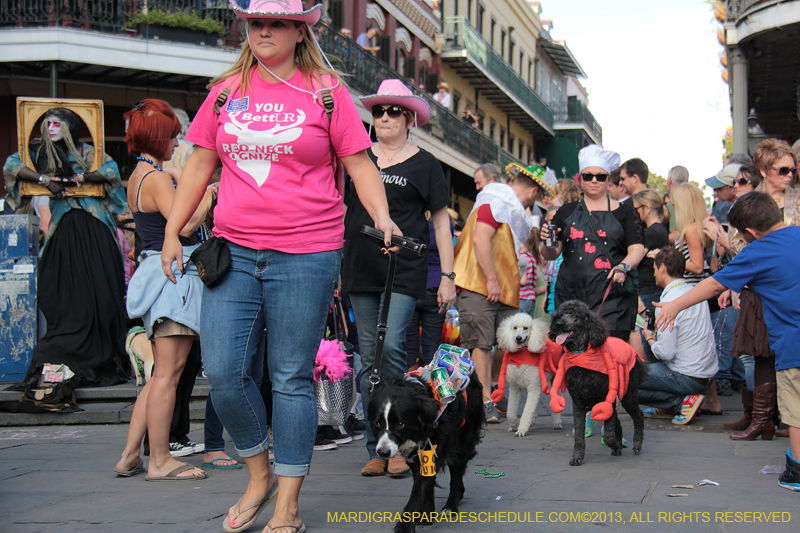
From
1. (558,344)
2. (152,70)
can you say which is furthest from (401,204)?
(152,70)

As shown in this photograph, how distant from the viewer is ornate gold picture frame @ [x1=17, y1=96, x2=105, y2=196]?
7.45 m

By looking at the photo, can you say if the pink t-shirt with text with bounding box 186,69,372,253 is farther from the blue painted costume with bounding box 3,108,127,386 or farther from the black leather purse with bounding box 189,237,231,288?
the blue painted costume with bounding box 3,108,127,386

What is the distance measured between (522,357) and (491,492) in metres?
2.56

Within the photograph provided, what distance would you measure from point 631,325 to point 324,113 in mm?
3483

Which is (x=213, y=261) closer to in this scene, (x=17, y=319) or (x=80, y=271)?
(x=80, y=271)

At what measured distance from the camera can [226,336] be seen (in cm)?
345

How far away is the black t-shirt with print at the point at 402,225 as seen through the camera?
4883mm

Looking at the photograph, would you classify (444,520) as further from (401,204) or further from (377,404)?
(401,204)

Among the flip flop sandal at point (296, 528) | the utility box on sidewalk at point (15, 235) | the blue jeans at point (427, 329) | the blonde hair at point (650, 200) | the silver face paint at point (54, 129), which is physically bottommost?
the flip flop sandal at point (296, 528)

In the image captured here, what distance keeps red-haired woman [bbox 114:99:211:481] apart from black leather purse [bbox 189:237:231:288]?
117 cm

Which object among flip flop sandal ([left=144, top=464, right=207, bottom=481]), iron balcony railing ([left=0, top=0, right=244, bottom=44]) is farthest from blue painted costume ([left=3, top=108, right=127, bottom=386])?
iron balcony railing ([left=0, top=0, right=244, bottom=44])

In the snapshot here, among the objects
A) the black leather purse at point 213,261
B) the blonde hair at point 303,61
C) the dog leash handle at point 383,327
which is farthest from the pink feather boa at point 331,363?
the blonde hair at point 303,61

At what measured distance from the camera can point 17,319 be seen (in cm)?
788

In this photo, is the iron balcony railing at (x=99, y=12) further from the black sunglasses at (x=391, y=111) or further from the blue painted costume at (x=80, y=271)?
the black sunglasses at (x=391, y=111)
